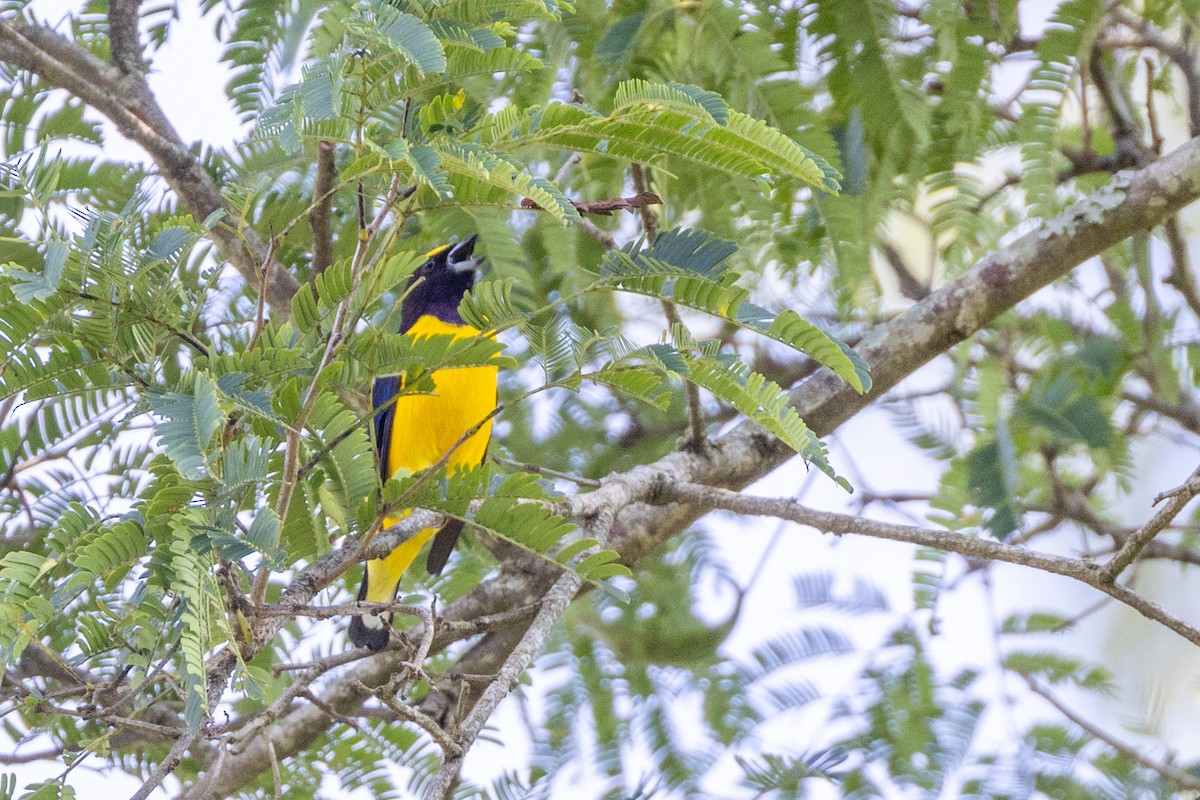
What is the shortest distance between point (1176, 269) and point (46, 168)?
12.6ft

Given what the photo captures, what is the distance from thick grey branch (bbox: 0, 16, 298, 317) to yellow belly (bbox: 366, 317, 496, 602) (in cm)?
81

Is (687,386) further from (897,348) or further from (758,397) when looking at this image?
(758,397)

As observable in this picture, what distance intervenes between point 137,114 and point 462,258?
1382 mm

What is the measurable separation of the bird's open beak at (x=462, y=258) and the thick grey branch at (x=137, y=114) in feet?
3.20

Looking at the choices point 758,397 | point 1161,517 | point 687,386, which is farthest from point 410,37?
point 687,386

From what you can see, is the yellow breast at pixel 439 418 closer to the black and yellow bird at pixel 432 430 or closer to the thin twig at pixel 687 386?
the black and yellow bird at pixel 432 430

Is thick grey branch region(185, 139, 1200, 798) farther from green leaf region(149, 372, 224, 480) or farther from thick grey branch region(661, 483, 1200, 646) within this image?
green leaf region(149, 372, 224, 480)

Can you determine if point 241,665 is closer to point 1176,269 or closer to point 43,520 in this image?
point 43,520

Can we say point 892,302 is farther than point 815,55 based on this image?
Yes

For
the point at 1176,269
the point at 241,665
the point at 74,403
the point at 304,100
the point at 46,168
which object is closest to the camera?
the point at 304,100

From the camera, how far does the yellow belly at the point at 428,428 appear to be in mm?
4039

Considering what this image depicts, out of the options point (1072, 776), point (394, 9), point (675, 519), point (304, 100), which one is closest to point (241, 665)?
point (304, 100)

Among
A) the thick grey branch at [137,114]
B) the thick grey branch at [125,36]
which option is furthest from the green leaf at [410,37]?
the thick grey branch at [125,36]

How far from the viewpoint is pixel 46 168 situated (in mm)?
1775
